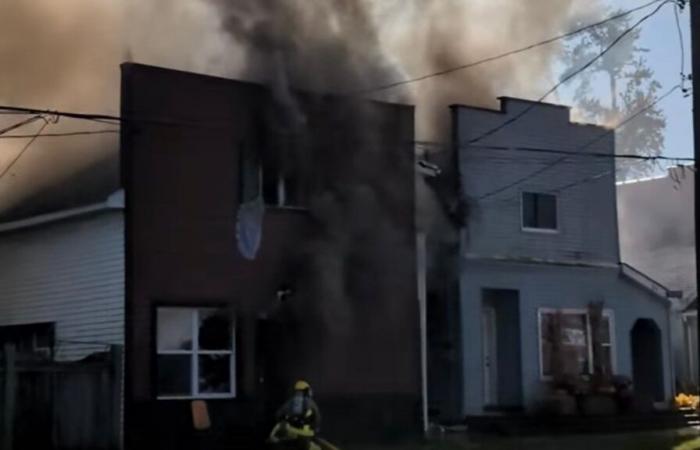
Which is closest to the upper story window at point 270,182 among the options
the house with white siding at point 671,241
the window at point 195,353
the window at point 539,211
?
the window at point 195,353

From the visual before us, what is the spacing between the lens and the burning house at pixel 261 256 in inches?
745

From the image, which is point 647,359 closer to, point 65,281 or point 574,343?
point 574,343

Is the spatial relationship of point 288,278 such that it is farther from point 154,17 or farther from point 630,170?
point 630,170

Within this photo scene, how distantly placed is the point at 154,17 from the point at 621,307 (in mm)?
11591

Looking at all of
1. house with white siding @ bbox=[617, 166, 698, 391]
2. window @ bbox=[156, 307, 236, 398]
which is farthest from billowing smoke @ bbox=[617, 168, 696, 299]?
window @ bbox=[156, 307, 236, 398]

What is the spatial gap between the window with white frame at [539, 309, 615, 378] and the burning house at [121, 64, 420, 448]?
4.35 m

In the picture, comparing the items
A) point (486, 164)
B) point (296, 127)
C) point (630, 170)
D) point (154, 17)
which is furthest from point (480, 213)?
point (630, 170)

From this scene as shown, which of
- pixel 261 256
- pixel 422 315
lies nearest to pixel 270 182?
pixel 261 256

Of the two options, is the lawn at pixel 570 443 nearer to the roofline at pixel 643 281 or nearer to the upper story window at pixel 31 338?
the roofline at pixel 643 281

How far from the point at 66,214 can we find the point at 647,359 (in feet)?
47.1

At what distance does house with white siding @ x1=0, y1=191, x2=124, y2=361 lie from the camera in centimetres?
1894

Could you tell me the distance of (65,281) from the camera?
20078 millimetres

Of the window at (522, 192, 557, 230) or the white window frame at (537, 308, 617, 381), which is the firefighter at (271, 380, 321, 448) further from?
the window at (522, 192, 557, 230)

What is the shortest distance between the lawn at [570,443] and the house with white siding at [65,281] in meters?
4.47
